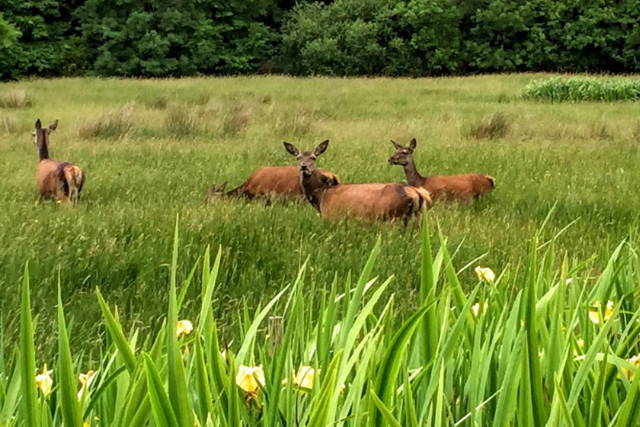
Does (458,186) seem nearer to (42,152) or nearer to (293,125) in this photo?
(42,152)

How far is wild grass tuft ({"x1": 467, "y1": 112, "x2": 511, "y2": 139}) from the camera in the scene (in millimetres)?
10258

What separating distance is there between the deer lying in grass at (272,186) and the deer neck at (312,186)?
0.24 metres

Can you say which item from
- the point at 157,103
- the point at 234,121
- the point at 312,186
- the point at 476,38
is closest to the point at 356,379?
the point at 312,186

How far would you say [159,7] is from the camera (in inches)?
1313

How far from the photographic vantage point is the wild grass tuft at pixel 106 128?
10203mm

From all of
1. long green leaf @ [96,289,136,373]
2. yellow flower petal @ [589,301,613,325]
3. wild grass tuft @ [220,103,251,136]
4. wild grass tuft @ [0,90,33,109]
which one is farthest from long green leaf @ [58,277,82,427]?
wild grass tuft @ [0,90,33,109]

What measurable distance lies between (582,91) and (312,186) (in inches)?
511

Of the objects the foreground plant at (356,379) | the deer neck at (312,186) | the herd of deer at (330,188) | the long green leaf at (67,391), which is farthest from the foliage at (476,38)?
the long green leaf at (67,391)

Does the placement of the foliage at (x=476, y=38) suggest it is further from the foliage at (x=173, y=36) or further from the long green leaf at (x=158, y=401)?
the long green leaf at (x=158, y=401)

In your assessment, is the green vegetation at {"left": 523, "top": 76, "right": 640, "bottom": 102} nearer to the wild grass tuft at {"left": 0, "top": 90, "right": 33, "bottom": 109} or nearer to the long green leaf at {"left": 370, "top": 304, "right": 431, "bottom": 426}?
the wild grass tuft at {"left": 0, "top": 90, "right": 33, "bottom": 109}

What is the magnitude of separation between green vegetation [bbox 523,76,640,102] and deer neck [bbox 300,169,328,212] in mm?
11824

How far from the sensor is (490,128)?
10391 mm

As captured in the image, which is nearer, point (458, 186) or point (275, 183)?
point (458, 186)

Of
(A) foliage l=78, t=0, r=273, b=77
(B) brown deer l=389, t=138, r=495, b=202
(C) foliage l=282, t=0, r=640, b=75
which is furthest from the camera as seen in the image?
(A) foliage l=78, t=0, r=273, b=77
